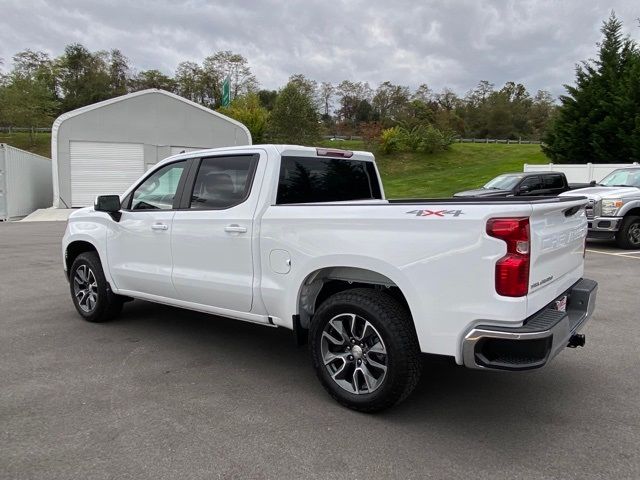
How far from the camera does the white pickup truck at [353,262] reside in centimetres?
300

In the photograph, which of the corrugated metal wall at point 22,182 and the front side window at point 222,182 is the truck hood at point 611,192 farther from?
the corrugated metal wall at point 22,182

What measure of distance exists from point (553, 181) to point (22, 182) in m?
21.8

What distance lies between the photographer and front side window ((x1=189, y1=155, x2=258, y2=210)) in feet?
14.3

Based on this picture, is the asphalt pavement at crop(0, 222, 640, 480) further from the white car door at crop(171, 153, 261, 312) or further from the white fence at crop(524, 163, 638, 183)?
the white fence at crop(524, 163, 638, 183)

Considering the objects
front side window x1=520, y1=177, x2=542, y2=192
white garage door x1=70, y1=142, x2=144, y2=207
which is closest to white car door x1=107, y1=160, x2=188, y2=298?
front side window x1=520, y1=177, x2=542, y2=192

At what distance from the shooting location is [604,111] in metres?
27.3

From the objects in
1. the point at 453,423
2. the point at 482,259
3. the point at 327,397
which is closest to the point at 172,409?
the point at 327,397

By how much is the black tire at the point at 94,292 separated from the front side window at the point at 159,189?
93 centimetres

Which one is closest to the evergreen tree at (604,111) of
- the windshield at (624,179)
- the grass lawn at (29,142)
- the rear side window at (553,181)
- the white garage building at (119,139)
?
the rear side window at (553,181)

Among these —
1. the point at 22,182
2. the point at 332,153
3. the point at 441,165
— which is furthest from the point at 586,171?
the point at 22,182

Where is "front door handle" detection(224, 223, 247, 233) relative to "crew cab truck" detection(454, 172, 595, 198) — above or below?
below

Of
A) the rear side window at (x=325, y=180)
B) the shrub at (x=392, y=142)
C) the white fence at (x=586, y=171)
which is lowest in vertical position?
the rear side window at (x=325, y=180)

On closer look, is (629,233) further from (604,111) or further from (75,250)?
(604,111)

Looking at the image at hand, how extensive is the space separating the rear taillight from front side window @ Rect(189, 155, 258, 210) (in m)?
2.12
